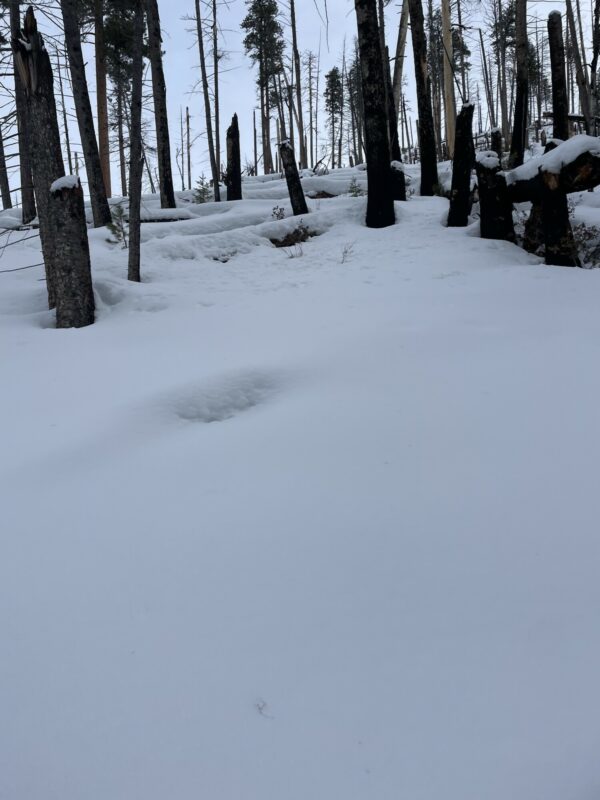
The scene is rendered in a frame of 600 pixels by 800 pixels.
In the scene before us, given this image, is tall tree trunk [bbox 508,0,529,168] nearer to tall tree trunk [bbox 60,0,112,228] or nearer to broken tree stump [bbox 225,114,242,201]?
broken tree stump [bbox 225,114,242,201]

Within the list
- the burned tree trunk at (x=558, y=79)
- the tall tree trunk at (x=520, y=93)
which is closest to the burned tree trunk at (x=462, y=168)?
the burned tree trunk at (x=558, y=79)

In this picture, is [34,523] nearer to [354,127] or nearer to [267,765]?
[267,765]

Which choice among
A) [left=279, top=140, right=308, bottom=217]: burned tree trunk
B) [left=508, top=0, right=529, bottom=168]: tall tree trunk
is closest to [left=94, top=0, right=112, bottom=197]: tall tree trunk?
[left=279, top=140, right=308, bottom=217]: burned tree trunk

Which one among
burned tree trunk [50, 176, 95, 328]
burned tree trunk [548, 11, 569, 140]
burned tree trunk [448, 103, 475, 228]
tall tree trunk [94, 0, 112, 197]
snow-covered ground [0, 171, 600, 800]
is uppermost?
tall tree trunk [94, 0, 112, 197]

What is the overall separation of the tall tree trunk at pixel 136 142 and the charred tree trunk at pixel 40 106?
101 centimetres

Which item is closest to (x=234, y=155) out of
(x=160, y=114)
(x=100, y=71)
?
(x=160, y=114)

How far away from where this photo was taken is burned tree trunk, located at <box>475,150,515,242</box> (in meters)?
5.68

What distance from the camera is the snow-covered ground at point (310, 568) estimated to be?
3.68 ft

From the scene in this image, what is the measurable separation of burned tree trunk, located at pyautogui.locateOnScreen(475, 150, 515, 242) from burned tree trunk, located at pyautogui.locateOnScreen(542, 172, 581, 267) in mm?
778

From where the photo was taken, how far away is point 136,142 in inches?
228

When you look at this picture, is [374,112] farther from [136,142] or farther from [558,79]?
[136,142]

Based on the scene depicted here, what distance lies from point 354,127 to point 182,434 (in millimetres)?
38175

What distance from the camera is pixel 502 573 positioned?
156 centimetres

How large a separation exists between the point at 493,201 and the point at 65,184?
16.1 feet
